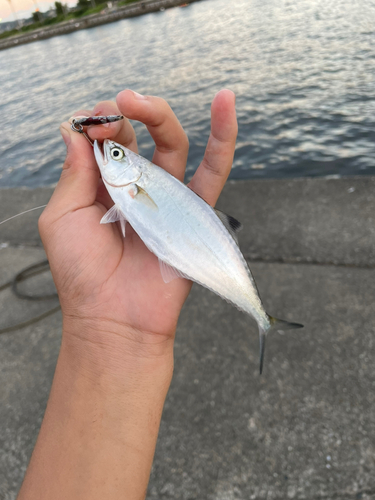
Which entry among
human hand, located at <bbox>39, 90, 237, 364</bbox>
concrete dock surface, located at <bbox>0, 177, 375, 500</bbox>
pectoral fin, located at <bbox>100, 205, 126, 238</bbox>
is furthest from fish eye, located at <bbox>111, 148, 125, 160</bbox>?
concrete dock surface, located at <bbox>0, 177, 375, 500</bbox>

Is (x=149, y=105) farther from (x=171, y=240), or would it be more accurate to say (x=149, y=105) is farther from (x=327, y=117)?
(x=327, y=117)

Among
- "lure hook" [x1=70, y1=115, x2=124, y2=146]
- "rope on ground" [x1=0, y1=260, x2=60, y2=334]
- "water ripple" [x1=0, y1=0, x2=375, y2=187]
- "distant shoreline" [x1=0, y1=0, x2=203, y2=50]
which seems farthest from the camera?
"distant shoreline" [x1=0, y1=0, x2=203, y2=50]

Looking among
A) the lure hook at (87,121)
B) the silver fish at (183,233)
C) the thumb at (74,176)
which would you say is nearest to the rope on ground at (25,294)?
the thumb at (74,176)

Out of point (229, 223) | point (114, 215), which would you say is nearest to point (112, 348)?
point (114, 215)

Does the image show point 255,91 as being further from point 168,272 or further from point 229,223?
point 168,272

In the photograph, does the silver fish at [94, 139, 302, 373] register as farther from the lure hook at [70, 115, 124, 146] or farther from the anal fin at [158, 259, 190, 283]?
the lure hook at [70, 115, 124, 146]

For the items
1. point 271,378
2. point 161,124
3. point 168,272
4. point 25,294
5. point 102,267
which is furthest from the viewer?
point 25,294
